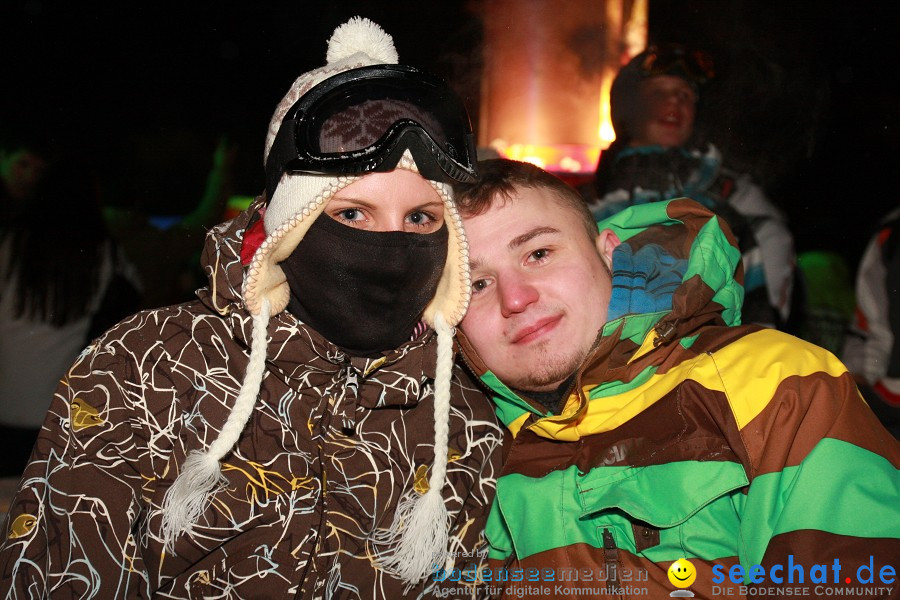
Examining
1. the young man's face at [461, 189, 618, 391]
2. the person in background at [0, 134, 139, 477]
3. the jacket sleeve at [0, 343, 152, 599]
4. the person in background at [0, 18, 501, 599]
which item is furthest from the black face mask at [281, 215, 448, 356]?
the person in background at [0, 134, 139, 477]

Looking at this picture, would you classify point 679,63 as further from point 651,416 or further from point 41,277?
point 41,277

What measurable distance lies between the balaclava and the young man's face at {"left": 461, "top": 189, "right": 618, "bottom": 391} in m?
0.07

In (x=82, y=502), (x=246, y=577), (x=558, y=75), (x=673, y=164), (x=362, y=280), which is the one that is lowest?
(x=246, y=577)

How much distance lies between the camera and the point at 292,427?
5.98 feet

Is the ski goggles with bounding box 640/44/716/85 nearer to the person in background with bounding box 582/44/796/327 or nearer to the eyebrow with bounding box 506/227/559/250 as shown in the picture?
the person in background with bounding box 582/44/796/327

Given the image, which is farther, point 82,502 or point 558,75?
point 558,75

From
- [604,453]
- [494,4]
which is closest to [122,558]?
[604,453]

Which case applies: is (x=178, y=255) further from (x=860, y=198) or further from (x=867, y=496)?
(x=860, y=198)

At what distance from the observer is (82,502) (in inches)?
64.2

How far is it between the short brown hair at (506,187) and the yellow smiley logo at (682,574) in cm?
95

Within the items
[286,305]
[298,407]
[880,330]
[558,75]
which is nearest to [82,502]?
[298,407]

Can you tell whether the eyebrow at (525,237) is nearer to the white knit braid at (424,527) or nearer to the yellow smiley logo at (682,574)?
the white knit braid at (424,527)

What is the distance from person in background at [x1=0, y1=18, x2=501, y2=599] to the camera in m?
1.67

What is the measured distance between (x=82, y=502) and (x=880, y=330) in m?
3.02
